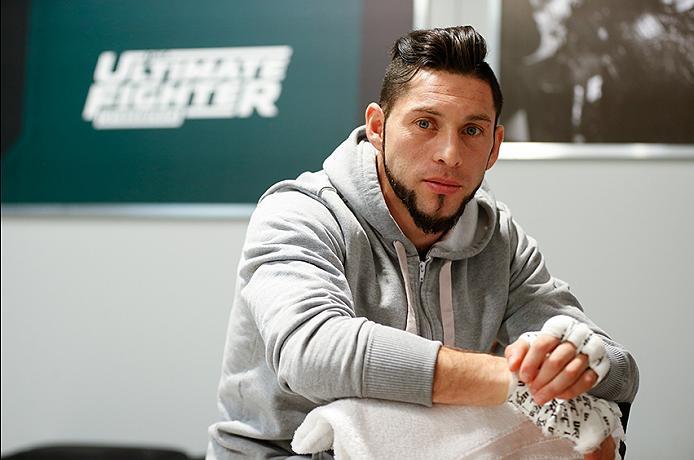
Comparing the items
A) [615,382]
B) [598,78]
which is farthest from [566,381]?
[598,78]

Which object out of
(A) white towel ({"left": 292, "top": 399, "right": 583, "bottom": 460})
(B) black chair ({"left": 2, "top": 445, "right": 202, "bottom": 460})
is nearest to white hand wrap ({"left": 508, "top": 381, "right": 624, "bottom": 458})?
(A) white towel ({"left": 292, "top": 399, "right": 583, "bottom": 460})

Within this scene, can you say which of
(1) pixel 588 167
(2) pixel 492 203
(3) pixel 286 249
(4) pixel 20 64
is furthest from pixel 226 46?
(3) pixel 286 249

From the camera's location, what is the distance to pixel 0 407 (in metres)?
3.11

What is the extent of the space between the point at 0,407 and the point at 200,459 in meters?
0.83

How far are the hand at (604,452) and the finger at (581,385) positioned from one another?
0.44 feet

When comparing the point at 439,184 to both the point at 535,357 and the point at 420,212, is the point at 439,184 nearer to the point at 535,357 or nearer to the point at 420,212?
the point at 420,212

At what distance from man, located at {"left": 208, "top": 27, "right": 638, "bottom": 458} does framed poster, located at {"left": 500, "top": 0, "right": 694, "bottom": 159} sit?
919 mm

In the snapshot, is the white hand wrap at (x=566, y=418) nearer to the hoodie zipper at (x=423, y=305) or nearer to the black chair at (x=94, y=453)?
the hoodie zipper at (x=423, y=305)

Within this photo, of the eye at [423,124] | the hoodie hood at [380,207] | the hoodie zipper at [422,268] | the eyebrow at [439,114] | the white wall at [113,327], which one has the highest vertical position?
the eyebrow at [439,114]

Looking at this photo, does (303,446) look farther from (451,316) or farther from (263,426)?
(451,316)

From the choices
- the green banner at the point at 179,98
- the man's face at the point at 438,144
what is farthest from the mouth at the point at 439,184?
the green banner at the point at 179,98

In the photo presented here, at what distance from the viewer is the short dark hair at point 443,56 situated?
1.55m

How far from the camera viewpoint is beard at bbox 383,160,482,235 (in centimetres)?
159

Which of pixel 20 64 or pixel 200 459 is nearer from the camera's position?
pixel 200 459
